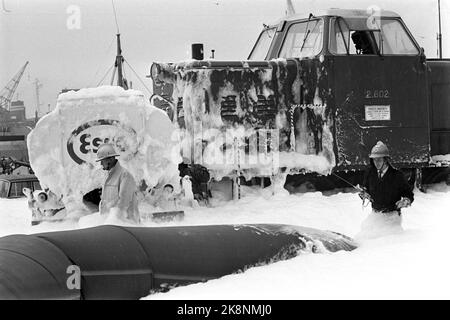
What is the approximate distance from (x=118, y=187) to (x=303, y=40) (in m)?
4.45

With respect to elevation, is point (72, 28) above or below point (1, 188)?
above

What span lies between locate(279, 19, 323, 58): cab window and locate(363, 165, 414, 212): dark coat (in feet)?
11.0

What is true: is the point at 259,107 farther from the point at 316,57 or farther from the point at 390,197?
the point at 390,197

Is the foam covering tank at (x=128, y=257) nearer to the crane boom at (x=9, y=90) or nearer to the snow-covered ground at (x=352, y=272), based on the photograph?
the snow-covered ground at (x=352, y=272)

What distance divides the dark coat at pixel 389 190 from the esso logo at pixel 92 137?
8.40 ft

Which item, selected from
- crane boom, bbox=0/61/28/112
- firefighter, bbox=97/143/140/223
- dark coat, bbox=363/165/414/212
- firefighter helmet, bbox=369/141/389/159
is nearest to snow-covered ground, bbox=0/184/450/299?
dark coat, bbox=363/165/414/212

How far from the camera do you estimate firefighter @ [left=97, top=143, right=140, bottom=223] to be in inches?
265

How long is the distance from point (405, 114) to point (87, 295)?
662cm

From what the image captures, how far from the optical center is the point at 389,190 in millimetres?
6961

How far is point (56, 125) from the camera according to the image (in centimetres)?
800

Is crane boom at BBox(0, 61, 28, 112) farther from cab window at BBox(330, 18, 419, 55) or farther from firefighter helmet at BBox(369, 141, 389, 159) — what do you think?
cab window at BBox(330, 18, 419, 55)

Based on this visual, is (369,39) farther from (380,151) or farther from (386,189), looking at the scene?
(386,189)

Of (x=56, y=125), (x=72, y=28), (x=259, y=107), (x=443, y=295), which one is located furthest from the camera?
(x=259, y=107)
